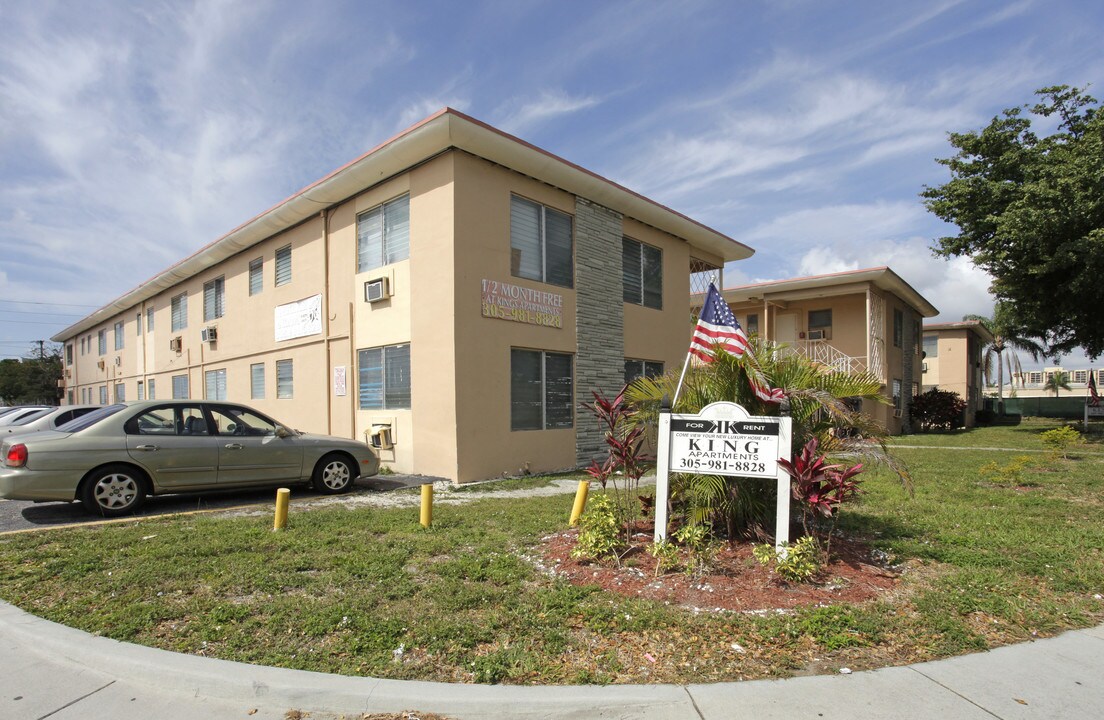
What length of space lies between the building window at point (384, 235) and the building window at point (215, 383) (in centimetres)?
800

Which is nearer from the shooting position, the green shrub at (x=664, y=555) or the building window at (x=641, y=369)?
the green shrub at (x=664, y=555)

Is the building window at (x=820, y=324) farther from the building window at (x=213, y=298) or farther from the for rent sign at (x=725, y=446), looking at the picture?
the for rent sign at (x=725, y=446)

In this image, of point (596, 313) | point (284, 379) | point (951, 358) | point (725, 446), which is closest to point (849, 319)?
point (951, 358)

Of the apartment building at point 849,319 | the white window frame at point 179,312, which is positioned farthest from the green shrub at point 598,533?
the white window frame at point 179,312

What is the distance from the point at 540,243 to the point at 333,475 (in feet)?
19.7

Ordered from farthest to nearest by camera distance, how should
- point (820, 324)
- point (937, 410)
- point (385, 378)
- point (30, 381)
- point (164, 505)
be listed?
point (30, 381), point (937, 410), point (820, 324), point (385, 378), point (164, 505)

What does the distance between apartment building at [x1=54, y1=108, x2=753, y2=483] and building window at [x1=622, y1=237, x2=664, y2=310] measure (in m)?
0.05

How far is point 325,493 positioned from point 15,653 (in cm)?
577

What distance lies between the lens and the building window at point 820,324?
2475 centimetres

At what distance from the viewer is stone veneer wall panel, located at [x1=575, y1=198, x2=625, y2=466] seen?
1326 cm

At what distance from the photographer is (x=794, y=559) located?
190 inches

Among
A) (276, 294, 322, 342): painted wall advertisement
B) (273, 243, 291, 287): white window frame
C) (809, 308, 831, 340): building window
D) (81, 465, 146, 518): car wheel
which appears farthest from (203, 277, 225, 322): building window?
(809, 308, 831, 340): building window

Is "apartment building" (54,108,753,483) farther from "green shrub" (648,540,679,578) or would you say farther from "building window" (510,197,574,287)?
"green shrub" (648,540,679,578)

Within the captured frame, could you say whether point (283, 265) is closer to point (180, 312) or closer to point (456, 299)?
point (456, 299)
